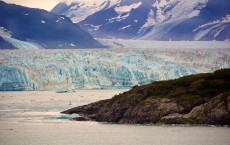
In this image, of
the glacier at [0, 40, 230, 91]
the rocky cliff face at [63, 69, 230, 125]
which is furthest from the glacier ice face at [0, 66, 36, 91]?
the rocky cliff face at [63, 69, 230, 125]

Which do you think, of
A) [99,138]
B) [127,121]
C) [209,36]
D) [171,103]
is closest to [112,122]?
[127,121]

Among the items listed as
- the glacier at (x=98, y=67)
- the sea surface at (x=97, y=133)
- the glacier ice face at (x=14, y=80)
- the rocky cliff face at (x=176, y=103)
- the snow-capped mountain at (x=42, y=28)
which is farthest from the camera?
the snow-capped mountain at (x=42, y=28)

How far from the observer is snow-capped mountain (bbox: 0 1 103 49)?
133750 millimetres

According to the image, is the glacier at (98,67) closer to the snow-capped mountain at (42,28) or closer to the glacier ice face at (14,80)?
the glacier ice face at (14,80)

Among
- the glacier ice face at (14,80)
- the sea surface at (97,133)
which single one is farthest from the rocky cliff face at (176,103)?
the glacier ice face at (14,80)

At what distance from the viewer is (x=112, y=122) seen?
38.0 metres

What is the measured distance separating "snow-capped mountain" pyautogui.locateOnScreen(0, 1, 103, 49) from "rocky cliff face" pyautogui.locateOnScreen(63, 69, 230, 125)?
296ft

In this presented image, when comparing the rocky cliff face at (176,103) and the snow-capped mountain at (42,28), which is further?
the snow-capped mountain at (42,28)

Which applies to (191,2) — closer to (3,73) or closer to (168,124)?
(3,73)

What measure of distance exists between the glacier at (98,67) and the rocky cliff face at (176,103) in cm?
3126

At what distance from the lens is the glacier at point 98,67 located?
7169 centimetres

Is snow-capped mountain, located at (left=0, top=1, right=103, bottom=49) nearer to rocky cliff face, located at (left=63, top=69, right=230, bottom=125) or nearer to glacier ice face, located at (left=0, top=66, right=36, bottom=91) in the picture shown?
glacier ice face, located at (left=0, top=66, right=36, bottom=91)

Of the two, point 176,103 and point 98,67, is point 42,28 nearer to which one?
point 98,67

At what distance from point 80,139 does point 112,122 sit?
23.8 feet
